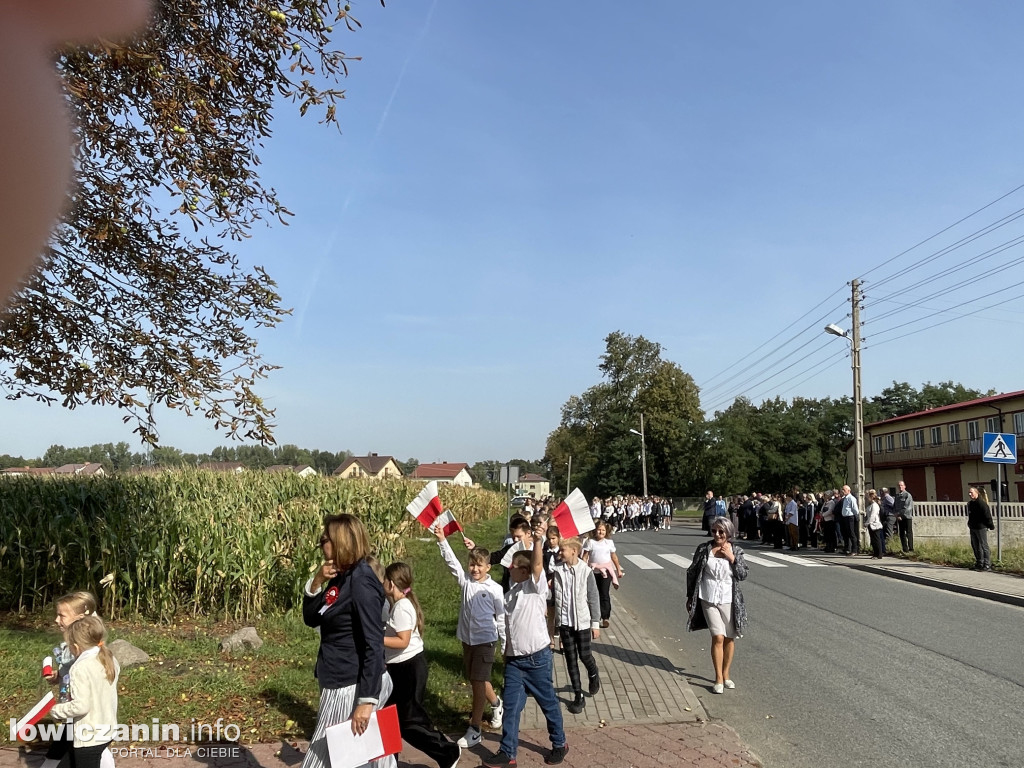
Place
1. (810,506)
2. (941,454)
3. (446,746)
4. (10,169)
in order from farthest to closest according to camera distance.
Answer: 1. (941,454)
2. (810,506)
3. (446,746)
4. (10,169)

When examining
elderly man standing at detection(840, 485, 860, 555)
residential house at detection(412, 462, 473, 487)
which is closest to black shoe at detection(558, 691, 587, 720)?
elderly man standing at detection(840, 485, 860, 555)

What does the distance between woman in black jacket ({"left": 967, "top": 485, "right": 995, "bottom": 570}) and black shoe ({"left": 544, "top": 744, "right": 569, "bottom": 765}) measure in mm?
13261

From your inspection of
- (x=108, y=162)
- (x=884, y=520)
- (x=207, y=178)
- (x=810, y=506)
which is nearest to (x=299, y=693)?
(x=207, y=178)

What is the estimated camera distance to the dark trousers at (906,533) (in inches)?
758

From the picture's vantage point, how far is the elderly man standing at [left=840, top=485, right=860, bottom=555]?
20.3 meters

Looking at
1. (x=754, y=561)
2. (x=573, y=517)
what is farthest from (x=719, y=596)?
(x=754, y=561)

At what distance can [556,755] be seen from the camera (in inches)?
205

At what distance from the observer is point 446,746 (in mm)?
4875

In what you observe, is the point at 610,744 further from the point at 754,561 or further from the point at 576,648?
the point at 754,561

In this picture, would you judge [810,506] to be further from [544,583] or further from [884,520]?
[544,583]

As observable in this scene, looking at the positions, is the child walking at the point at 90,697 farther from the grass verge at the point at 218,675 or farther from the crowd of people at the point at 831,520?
the crowd of people at the point at 831,520

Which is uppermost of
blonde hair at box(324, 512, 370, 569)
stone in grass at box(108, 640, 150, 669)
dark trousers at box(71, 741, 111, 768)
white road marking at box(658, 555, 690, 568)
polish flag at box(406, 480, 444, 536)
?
polish flag at box(406, 480, 444, 536)

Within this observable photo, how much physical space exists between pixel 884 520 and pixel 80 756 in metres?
20.5

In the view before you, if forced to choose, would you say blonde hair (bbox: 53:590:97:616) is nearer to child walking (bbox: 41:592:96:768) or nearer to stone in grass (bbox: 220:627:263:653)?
child walking (bbox: 41:592:96:768)
